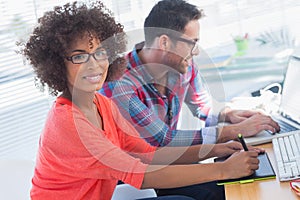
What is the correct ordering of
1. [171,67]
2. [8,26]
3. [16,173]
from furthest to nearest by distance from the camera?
1. [8,26]
2. [171,67]
3. [16,173]

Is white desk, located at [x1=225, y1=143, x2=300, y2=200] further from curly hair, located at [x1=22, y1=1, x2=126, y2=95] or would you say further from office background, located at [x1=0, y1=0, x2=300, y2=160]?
office background, located at [x1=0, y1=0, x2=300, y2=160]

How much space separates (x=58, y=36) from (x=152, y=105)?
573mm

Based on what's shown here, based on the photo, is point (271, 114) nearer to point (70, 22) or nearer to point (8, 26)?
point (70, 22)

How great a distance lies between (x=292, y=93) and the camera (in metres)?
1.83

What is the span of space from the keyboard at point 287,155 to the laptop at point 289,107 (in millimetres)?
52

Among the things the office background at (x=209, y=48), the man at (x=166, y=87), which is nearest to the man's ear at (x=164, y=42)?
the man at (x=166, y=87)

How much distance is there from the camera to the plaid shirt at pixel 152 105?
5.36 feet

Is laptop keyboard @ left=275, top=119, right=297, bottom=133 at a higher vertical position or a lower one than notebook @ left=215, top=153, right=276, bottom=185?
higher

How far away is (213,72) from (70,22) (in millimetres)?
1206

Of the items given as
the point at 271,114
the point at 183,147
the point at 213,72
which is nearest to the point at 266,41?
the point at 213,72

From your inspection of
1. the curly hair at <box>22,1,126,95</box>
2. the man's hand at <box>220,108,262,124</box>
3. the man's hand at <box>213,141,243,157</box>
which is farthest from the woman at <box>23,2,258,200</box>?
the man's hand at <box>220,108,262,124</box>

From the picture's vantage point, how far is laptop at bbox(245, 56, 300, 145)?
162cm

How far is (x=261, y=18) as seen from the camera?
106 inches

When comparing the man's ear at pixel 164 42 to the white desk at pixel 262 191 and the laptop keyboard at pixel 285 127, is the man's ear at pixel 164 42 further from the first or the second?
the white desk at pixel 262 191
